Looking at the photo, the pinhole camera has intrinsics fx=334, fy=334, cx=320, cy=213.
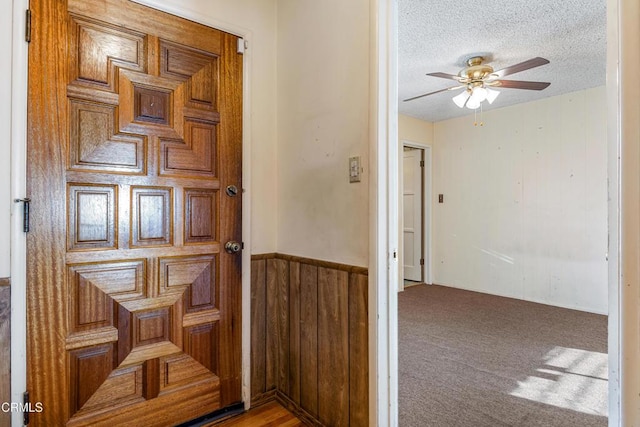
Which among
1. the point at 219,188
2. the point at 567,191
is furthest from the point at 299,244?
the point at 567,191

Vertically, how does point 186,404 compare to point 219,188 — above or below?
below

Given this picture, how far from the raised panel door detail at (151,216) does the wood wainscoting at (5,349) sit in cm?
47

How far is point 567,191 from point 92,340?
4.60 m

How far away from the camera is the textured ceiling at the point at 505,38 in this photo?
223 centimetres

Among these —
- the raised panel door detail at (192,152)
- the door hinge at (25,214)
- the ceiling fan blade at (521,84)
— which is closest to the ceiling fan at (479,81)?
the ceiling fan blade at (521,84)

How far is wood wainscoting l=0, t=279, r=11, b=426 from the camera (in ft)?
4.21

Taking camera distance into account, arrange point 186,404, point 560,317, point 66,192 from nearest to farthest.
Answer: point 66,192 < point 186,404 < point 560,317

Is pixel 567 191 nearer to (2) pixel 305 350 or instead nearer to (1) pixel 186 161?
(2) pixel 305 350

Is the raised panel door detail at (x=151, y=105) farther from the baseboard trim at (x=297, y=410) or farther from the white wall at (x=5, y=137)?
the baseboard trim at (x=297, y=410)

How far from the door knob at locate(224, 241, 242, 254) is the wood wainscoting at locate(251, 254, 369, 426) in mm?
147

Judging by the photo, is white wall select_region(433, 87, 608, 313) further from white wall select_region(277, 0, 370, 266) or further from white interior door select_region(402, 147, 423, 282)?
white wall select_region(277, 0, 370, 266)

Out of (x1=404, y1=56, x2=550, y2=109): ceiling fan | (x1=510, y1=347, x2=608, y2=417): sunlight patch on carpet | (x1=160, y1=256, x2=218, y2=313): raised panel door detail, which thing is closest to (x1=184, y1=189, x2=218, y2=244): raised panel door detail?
(x1=160, y1=256, x2=218, y2=313): raised panel door detail

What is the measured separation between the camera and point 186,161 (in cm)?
171

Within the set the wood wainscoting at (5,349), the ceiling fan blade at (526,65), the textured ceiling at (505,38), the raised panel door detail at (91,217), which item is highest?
the textured ceiling at (505,38)
